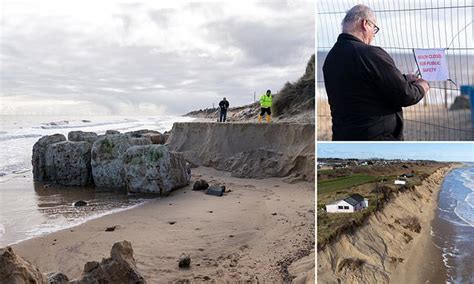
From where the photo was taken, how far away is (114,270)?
3.66m

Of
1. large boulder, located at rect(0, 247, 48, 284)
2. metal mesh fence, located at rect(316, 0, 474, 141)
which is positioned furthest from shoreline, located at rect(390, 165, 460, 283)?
large boulder, located at rect(0, 247, 48, 284)

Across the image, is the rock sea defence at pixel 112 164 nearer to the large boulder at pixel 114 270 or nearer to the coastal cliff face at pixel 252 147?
the coastal cliff face at pixel 252 147

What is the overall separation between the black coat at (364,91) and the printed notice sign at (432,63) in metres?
0.09

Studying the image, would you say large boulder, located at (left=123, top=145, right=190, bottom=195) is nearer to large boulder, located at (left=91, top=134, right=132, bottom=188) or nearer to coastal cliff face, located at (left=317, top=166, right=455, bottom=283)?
large boulder, located at (left=91, top=134, right=132, bottom=188)

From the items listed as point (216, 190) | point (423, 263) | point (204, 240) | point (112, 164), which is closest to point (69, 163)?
point (112, 164)

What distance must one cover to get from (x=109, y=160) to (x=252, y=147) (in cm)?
407

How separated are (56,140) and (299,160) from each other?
22.9 feet

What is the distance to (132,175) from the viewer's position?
10.0 meters

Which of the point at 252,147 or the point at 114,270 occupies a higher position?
the point at 252,147

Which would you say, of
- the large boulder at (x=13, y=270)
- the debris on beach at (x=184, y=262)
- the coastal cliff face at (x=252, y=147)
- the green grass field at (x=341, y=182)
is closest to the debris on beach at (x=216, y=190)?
the coastal cliff face at (x=252, y=147)

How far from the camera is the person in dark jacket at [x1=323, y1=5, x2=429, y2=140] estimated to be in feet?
7.92

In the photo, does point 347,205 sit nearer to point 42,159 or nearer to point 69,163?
point 69,163

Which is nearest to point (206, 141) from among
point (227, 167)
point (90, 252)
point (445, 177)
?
point (227, 167)

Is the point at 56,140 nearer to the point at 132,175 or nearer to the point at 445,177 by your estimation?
the point at 132,175
